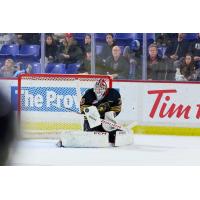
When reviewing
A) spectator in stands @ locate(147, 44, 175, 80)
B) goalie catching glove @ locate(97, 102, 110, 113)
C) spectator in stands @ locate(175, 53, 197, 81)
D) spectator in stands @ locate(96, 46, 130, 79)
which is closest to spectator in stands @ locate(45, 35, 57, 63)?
spectator in stands @ locate(96, 46, 130, 79)

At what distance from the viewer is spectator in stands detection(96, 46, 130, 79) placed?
266cm

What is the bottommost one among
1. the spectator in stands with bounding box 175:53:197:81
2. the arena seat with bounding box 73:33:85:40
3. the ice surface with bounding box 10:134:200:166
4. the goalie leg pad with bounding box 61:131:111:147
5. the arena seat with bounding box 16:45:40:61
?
the ice surface with bounding box 10:134:200:166

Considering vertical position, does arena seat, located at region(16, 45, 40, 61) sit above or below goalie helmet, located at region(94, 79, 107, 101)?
above

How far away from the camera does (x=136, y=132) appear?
2.70 metres

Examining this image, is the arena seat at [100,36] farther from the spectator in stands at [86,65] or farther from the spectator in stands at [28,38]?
the spectator in stands at [28,38]

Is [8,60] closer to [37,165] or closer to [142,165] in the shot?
[37,165]

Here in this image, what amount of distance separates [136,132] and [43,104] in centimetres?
49

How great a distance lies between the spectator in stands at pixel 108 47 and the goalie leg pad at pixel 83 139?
0.38 meters

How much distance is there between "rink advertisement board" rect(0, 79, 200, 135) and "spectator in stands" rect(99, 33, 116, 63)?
14 centimetres

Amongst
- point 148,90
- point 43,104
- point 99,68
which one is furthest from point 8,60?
point 148,90

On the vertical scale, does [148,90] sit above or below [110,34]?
below

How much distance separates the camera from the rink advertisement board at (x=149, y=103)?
267cm

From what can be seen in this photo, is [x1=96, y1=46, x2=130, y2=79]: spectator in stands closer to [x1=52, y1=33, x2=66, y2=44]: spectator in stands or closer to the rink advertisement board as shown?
the rink advertisement board

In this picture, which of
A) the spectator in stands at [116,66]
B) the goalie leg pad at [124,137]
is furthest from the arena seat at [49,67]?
the goalie leg pad at [124,137]
